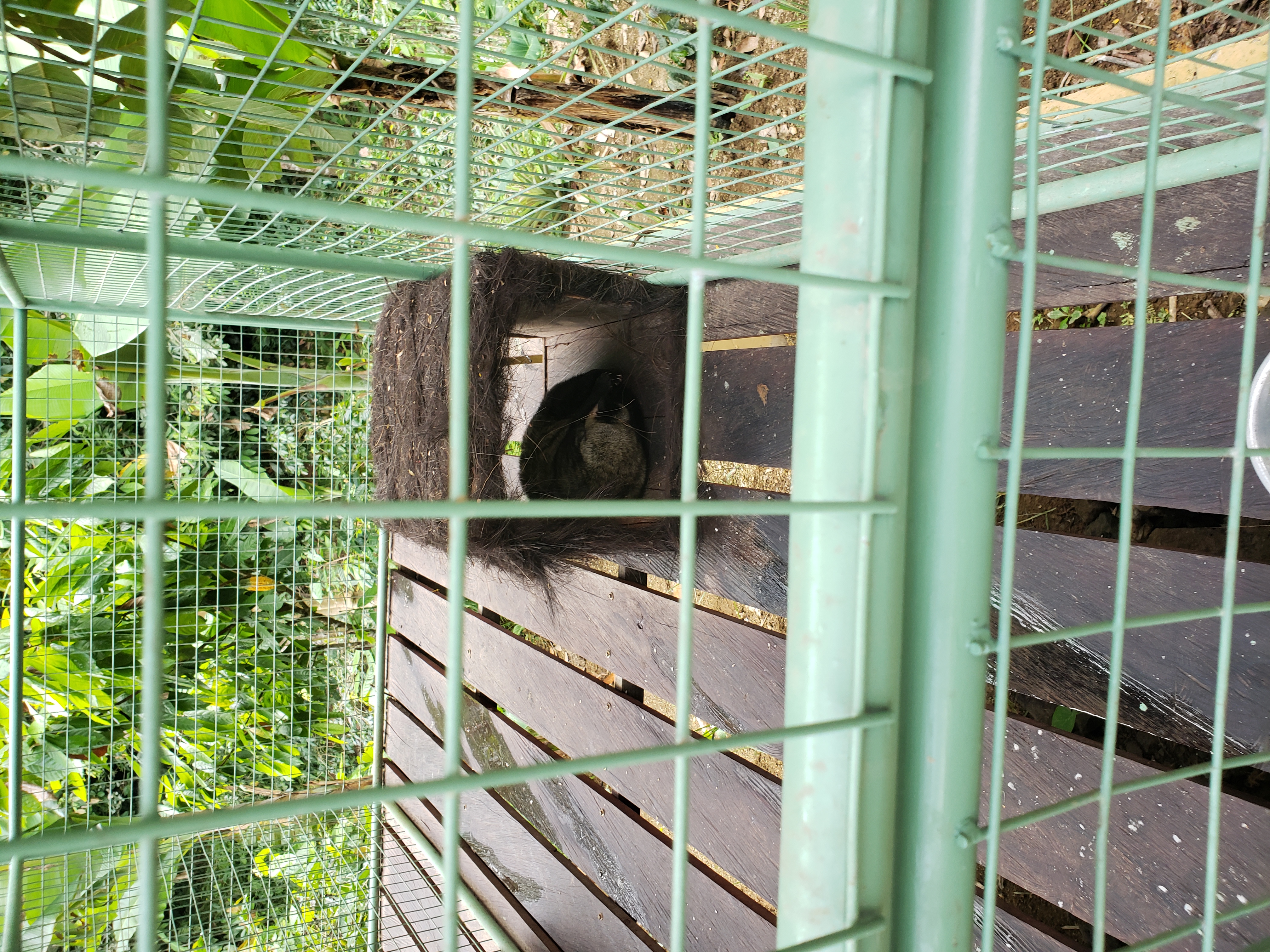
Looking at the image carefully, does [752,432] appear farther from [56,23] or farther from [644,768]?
[56,23]

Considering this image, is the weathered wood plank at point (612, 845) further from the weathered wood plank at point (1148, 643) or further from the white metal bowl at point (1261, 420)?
the white metal bowl at point (1261, 420)

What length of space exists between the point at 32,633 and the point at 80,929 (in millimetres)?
816

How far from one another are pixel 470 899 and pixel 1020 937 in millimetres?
1470

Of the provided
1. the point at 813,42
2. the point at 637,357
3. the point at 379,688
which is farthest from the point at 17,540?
the point at 379,688

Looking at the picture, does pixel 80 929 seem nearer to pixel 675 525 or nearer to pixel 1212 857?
pixel 675 525

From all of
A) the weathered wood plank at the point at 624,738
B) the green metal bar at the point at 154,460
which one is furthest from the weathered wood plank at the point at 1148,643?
the green metal bar at the point at 154,460

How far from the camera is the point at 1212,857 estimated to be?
42cm

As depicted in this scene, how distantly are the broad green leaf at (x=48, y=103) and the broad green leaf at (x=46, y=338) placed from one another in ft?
3.38

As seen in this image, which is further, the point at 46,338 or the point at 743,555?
the point at 46,338

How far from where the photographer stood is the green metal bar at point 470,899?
5.79ft

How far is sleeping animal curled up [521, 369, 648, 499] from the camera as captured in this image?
114 cm

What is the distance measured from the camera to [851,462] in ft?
1.19

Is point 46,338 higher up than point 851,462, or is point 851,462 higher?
point 46,338

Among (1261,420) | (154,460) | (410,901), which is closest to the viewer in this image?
(154,460)
